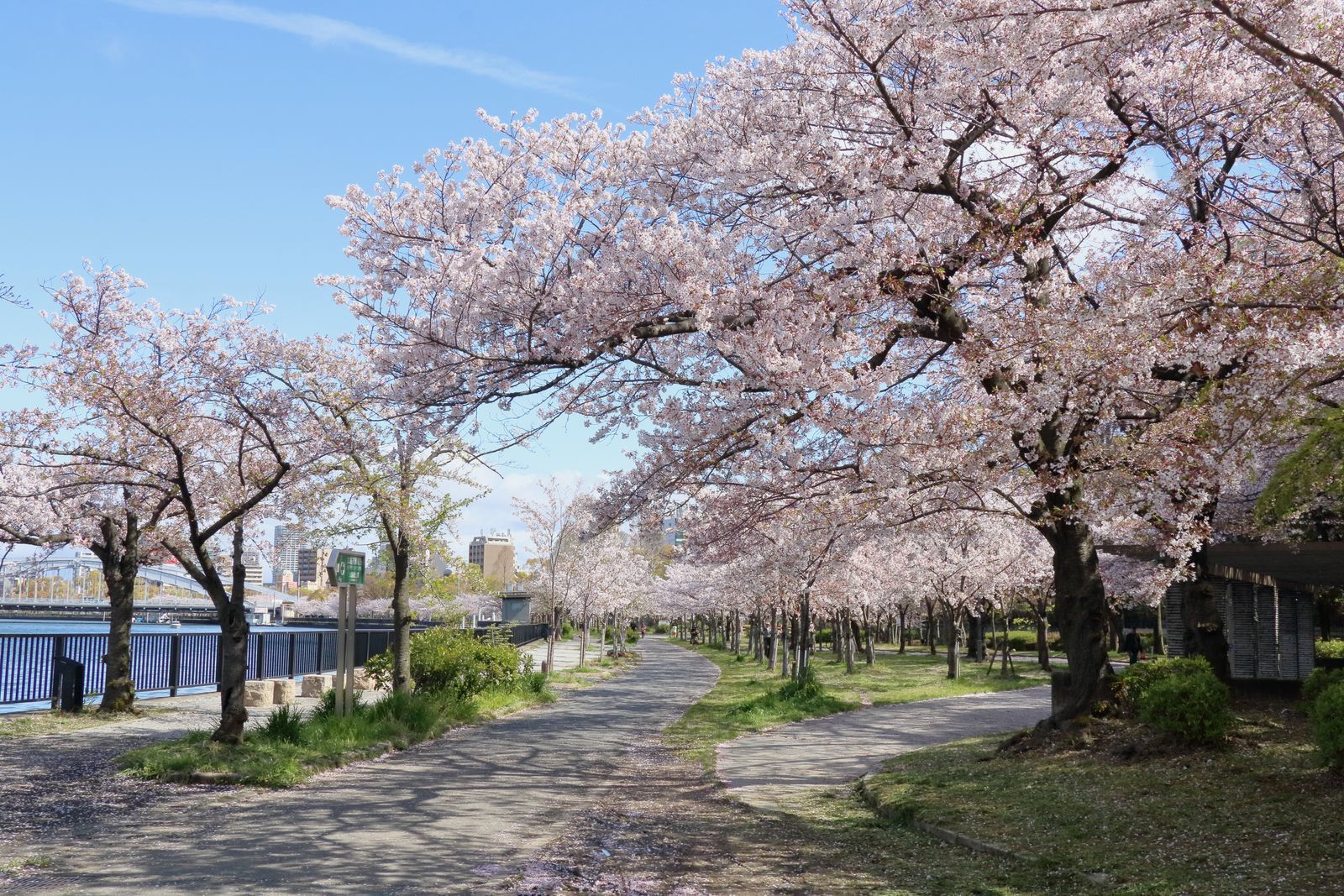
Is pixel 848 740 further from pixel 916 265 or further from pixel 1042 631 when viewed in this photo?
pixel 1042 631

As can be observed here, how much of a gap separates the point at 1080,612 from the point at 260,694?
48.9ft

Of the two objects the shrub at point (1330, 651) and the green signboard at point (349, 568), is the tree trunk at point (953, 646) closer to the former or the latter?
the shrub at point (1330, 651)

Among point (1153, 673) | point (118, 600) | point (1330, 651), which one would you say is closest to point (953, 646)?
point (1330, 651)

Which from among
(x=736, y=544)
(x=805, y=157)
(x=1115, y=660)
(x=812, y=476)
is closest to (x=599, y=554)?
(x=1115, y=660)

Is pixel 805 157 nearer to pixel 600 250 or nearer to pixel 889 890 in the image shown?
pixel 600 250

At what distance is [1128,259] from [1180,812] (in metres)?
6.35

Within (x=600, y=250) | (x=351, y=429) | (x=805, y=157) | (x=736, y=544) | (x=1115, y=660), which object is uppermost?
(x=805, y=157)

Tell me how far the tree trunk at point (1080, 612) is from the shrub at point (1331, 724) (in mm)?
3605

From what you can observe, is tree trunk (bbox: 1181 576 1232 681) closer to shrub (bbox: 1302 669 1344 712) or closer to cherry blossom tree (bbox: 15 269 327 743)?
shrub (bbox: 1302 669 1344 712)

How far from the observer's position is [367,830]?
823 cm

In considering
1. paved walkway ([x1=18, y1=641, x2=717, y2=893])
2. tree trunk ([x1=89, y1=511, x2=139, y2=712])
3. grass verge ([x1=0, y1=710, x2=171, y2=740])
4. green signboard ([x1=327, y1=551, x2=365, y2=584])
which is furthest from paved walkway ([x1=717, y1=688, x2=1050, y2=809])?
tree trunk ([x1=89, y1=511, x2=139, y2=712])

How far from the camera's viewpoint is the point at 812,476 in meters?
12.2

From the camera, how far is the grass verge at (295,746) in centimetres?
1046

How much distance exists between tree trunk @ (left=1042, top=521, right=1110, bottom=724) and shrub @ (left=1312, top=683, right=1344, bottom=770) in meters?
3.61
